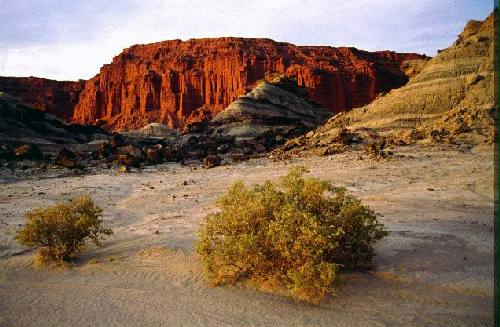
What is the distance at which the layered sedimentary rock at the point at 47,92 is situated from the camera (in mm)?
118250

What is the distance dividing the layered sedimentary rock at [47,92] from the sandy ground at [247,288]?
11687 cm

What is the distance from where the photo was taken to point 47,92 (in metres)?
123

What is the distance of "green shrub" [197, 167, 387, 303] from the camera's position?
6152 mm

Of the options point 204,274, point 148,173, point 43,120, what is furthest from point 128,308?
point 43,120

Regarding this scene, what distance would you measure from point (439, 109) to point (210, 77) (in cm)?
8739

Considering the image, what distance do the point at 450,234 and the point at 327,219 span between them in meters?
3.56

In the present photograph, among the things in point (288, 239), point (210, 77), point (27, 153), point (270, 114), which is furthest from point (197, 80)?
point (288, 239)

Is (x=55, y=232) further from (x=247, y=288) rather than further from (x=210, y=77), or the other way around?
(x=210, y=77)

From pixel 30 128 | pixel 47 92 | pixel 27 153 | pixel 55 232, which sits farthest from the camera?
pixel 47 92

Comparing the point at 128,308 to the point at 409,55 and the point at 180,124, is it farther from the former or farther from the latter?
the point at 409,55

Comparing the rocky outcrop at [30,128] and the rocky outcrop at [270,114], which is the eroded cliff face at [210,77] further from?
the rocky outcrop at [270,114]

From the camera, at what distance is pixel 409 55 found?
409 ft

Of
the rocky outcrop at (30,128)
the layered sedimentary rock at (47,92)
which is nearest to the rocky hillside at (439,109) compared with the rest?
the rocky outcrop at (30,128)

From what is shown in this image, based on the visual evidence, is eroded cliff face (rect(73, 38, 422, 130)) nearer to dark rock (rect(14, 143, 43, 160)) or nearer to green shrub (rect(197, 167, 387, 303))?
dark rock (rect(14, 143, 43, 160))
